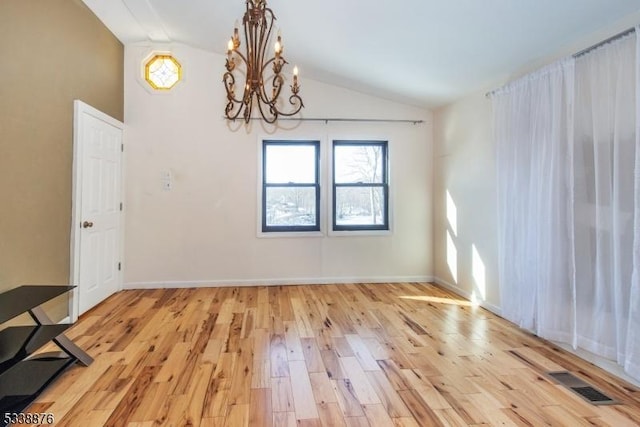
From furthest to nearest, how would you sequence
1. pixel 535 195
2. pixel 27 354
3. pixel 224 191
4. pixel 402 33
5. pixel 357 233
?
1. pixel 357 233
2. pixel 224 191
3. pixel 402 33
4. pixel 535 195
5. pixel 27 354

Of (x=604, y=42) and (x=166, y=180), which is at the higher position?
(x=604, y=42)

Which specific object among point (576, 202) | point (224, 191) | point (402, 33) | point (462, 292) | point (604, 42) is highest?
point (402, 33)

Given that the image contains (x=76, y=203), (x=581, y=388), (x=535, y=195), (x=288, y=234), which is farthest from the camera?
(x=288, y=234)

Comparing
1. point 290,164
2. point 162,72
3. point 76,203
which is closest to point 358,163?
point 290,164

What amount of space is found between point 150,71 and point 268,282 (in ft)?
10.6

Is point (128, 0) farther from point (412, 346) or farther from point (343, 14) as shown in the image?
point (412, 346)

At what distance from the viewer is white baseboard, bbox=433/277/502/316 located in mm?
3564

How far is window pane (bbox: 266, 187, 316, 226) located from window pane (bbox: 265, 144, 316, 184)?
0.13m

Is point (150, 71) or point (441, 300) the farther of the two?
point (150, 71)

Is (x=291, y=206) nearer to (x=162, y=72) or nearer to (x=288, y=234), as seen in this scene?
(x=288, y=234)

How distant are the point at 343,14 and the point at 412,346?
2897 mm

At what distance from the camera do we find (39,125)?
274 centimetres

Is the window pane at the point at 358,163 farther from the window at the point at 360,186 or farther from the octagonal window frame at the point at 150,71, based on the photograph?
the octagonal window frame at the point at 150,71

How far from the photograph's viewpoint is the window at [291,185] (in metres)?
4.67
